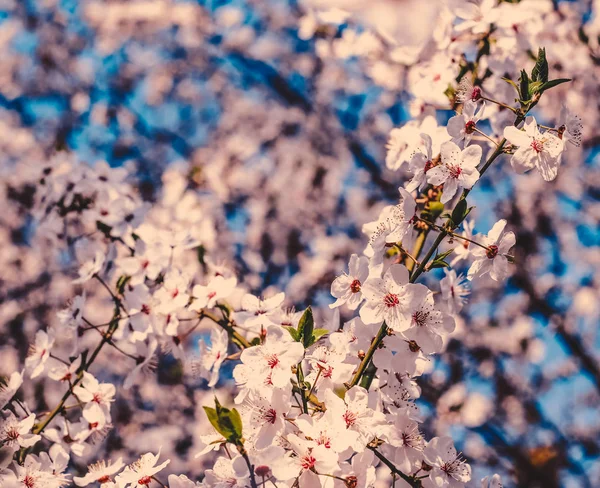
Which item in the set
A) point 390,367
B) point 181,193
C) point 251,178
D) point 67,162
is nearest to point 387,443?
point 390,367

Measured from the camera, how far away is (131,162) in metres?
5.97

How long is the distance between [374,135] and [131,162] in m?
3.01

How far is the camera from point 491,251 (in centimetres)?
147

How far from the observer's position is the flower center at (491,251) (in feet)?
4.81

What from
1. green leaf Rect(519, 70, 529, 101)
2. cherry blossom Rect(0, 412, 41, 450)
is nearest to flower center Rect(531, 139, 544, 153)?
green leaf Rect(519, 70, 529, 101)

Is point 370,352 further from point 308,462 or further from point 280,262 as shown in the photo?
point 280,262

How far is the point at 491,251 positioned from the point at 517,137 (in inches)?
13.4

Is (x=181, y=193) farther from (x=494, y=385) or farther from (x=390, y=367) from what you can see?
(x=390, y=367)

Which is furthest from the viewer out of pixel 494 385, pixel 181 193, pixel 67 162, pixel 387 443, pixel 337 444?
pixel 181 193

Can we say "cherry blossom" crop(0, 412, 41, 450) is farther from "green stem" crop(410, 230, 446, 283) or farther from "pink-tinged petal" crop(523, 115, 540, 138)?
"pink-tinged petal" crop(523, 115, 540, 138)

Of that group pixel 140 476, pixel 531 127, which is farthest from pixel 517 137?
pixel 140 476

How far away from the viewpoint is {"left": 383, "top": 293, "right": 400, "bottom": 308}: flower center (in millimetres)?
1316

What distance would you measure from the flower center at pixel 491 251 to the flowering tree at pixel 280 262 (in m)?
0.01

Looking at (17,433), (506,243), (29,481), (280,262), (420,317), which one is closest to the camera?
(420,317)
